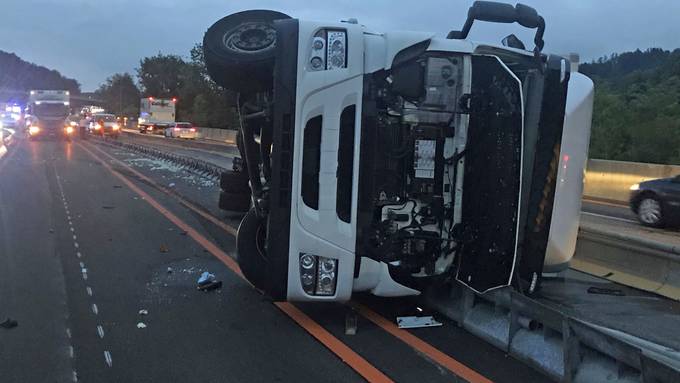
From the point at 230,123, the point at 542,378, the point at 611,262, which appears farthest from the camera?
the point at 230,123

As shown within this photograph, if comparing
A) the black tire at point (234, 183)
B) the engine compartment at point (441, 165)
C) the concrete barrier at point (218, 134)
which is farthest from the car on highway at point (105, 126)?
the engine compartment at point (441, 165)

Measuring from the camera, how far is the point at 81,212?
1173 centimetres

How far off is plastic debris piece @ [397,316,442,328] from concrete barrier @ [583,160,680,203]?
13547 mm

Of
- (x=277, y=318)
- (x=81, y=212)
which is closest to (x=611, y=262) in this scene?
(x=277, y=318)

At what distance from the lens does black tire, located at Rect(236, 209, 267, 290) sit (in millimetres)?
5883

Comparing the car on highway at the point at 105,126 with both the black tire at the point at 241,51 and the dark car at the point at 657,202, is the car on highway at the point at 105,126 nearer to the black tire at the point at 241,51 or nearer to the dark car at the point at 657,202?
the dark car at the point at 657,202

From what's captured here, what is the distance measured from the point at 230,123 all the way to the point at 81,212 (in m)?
56.2

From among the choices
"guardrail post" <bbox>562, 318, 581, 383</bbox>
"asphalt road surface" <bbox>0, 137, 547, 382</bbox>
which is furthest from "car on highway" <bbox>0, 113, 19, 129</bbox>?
"guardrail post" <bbox>562, 318, 581, 383</bbox>

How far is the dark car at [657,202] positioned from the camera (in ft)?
39.8

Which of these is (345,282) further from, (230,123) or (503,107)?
(230,123)

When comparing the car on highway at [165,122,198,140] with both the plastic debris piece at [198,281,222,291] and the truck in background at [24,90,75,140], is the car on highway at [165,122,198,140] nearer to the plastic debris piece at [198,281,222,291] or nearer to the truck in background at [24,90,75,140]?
the truck in background at [24,90,75,140]

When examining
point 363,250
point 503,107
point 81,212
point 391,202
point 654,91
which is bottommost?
point 81,212

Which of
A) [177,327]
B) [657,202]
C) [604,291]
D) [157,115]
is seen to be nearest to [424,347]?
[177,327]

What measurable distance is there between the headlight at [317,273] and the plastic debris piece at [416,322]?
835mm
